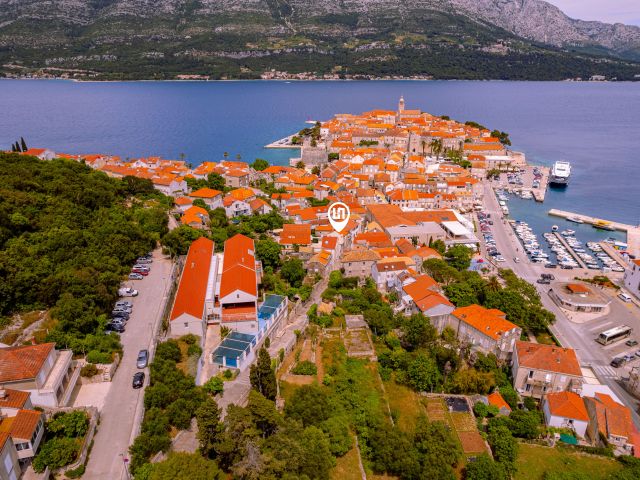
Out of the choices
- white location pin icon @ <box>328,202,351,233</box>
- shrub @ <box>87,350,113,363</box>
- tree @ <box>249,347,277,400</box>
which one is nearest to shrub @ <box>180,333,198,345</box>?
shrub @ <box>87,350,113,363</box>

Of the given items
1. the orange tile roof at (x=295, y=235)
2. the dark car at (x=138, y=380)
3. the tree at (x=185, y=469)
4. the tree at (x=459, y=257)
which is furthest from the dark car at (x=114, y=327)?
the tree at (x=459, y=257)

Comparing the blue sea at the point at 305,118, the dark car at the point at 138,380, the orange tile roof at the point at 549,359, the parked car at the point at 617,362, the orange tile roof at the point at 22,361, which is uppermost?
the orange tile roof at the point at 22,361

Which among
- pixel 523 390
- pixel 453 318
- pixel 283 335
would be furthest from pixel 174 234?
pixel 523 390

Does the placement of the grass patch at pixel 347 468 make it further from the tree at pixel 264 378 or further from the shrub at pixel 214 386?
the shrub at pixel 214 386

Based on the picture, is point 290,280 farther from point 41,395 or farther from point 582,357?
point 582,357

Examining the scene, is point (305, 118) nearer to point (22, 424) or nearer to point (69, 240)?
point (69, 240)

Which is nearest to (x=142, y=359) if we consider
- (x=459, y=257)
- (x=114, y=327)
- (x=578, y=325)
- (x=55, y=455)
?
(x=114, y=327)

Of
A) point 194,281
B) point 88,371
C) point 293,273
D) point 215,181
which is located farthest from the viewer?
point 215,181
